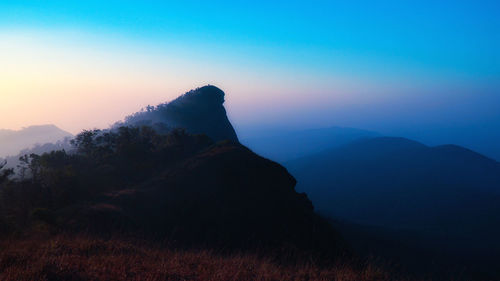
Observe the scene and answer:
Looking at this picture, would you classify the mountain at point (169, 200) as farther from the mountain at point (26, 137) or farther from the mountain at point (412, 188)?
the mountain at point (26, 137)

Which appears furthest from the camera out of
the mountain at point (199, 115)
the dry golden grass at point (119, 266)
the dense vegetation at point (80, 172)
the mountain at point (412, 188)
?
the mountain at point (199, 115)

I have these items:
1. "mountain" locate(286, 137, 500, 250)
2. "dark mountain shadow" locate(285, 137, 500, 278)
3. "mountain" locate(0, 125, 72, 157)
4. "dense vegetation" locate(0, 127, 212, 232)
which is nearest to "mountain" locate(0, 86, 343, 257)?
"dense vegetation" locate(0, 127, 212, 232)

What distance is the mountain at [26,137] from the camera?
480 feet

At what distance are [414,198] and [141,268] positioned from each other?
10632cm

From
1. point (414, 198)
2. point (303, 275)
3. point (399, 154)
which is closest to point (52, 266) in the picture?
point (303, 275)

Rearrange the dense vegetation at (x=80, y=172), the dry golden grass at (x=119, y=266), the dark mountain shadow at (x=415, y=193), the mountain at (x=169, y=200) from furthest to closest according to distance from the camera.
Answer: the dark mountain shadow at (x=415, y=193) → the dense vegetation at (x=80, y=172) → the mountain at (x=169, y=200) → the dry golden grass at (x=119, y=266)

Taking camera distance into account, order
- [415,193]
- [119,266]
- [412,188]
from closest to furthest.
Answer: [119,266], [415,193], [412,188]

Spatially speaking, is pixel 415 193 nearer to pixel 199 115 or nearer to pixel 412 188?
pixel 412 188

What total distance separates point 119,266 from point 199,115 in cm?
7804

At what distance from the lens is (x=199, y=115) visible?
81875 millimetres

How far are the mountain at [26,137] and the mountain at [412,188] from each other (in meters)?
133

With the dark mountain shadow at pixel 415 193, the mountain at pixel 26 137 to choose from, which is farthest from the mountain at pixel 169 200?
the mountain at pixel 26 137

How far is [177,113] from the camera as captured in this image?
266ft

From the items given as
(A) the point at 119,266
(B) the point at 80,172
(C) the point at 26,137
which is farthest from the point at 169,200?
(C) the point at 26,137
